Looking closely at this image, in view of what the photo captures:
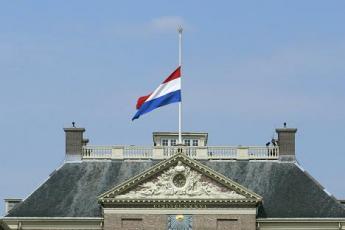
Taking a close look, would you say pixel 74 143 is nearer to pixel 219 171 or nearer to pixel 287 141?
pixel 219 171

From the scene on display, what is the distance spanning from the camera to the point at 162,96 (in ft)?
281

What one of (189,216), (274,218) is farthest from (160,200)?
(274,218)

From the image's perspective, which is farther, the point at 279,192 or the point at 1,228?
the point at 279,192

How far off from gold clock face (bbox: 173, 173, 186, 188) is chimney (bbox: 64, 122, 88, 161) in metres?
7.79

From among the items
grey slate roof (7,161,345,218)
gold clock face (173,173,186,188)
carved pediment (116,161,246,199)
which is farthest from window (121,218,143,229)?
gold clock face (173,173,186,188)

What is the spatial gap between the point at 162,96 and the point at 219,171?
19.8ft

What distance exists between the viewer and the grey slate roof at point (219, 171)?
8306 centimetres

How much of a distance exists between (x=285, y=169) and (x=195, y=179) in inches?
264

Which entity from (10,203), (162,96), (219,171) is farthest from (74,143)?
(219,171)

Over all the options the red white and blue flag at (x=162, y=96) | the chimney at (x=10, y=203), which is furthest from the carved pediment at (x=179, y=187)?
the chimney at (x=10, y=203)

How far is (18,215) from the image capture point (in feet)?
274

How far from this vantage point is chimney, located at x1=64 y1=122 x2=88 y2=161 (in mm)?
87375

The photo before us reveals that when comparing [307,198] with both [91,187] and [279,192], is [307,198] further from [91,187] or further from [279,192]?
[91,187]

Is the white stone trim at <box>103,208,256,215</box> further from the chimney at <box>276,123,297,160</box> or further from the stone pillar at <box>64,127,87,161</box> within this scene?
the chimney at <box>276,123,297,160</box>
